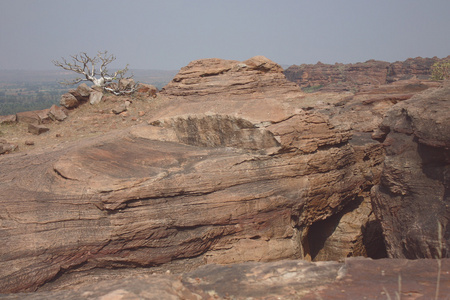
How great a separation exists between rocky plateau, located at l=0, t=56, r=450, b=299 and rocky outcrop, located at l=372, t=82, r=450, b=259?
0.03 metres

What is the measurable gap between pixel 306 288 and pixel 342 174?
6874 mm

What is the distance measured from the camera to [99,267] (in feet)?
26.6

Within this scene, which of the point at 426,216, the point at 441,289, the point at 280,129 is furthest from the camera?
the point at 280,129

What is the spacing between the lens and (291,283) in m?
4.64

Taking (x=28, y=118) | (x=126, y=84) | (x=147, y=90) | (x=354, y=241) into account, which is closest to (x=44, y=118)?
(x=28, y=118)

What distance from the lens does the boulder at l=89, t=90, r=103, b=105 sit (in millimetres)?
16386

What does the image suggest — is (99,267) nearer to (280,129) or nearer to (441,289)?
(280,129)

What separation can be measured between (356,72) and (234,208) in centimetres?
7045

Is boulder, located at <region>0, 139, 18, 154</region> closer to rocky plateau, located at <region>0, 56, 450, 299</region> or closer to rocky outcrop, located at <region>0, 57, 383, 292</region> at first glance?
rocky plateau, located at <region>0, 56, 450, 299</region>

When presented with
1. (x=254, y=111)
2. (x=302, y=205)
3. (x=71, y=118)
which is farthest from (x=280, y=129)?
(x=71, y=118)

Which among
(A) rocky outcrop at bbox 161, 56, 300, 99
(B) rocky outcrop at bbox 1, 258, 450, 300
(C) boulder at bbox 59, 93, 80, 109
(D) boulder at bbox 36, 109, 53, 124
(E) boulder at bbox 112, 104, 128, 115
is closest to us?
(B) rocky outcrop at bbox 1, 258, 450, 300

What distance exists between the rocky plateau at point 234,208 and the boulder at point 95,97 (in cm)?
502

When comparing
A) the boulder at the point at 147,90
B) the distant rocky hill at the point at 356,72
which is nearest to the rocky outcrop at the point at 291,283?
the boulder at the point at 147,90

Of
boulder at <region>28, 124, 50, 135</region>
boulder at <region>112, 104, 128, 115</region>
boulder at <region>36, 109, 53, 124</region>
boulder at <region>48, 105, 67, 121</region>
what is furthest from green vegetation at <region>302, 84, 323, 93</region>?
boulder at <region>28, 124, 50, 135</region>
